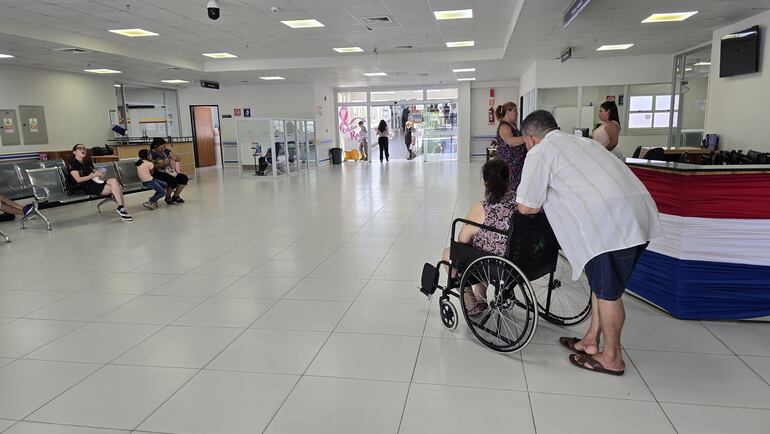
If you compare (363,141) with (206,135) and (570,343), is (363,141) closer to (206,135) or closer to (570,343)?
(206,135)

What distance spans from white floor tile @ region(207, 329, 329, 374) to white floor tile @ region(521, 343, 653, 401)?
1.18 m

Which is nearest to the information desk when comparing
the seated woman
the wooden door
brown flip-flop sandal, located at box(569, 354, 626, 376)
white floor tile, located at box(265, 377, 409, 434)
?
brown flip-flop sandal, located at box(569, 354, 626, 376)

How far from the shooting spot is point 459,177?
12.0 meters

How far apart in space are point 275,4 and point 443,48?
5.48 m

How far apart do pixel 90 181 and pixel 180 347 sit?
543 centimetres

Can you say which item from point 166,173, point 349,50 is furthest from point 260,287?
point 349,50

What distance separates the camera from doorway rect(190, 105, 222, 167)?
17.7m

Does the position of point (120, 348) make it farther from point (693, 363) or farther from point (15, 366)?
point (693, 363)

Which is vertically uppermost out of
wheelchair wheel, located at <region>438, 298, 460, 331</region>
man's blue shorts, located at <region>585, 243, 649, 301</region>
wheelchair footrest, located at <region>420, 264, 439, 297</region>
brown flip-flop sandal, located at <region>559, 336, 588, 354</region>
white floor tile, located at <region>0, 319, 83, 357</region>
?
man's blue shorts, located at <region>585, 243, 649, 301</region>

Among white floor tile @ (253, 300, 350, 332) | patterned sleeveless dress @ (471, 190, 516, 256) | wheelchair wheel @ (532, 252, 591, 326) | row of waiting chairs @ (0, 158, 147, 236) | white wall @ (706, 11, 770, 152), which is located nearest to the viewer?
patterned sleeveless dress @ (471, 190, 516, 256)

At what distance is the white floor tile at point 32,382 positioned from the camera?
2.28 meters

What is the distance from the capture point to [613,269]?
2.40m

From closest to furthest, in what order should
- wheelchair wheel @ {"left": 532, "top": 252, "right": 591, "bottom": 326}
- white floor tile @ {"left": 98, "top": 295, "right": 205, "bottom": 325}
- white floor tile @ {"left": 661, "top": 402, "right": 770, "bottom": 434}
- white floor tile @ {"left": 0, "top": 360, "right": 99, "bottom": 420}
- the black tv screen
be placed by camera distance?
white floor tile @ {"left": 661, "top": 402, "right": 770, "bottom": 434}
white floor tile @ {"left": 0, "top": 360, "right": 99, "bottom": 420}
wheelchair wheel @ {"left": 532, "top": 252, "right": 591, "bottom": 326}
white floor tile @ {"left": 98, "top": 295, "right": 205, "bottom": 325}
the black tv screen

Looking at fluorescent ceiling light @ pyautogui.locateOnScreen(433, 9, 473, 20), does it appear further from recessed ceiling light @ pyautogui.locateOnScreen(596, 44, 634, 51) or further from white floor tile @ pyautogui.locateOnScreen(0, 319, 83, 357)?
white floor tile @ pyautogui.locateOnScreen(0, 319, 83, 357)
